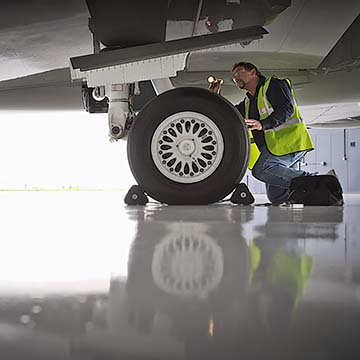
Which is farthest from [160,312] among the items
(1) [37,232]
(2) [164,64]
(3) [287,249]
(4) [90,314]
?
(2) [164,64]

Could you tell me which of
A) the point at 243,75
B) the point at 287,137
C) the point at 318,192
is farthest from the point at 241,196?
the point at 243,75

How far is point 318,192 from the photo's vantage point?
7.82 feet

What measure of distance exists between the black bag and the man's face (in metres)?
0.70

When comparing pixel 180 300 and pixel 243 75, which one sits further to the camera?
pixel 243 75

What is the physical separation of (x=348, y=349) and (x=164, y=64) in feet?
5.61

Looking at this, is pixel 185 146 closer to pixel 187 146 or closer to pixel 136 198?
pixel 187 146

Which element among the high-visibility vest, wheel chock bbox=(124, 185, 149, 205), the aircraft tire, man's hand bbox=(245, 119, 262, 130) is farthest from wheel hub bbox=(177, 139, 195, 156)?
the high-visibility vest

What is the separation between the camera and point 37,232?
1063mm

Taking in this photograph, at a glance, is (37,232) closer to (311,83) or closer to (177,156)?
(177,156)

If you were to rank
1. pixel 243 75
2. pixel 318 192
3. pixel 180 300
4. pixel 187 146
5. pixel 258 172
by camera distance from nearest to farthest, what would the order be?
pixel 180 300
pixel 187 146
pixel 318 192
pixel 243 75
pixel 258 172

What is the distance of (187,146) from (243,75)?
0.87m

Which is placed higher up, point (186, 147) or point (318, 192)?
point (186, 147)

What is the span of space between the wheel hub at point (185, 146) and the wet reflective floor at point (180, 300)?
124cm

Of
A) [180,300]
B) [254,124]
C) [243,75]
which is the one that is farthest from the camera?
[243,75]
